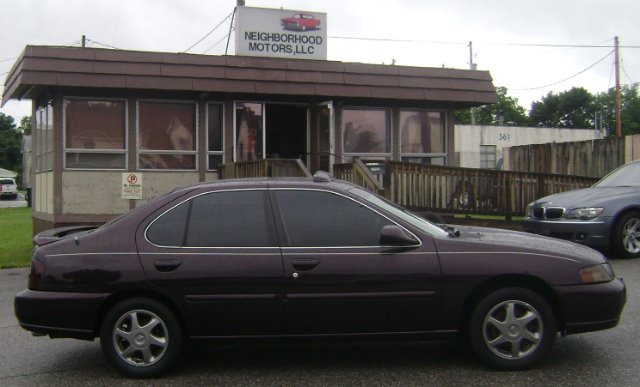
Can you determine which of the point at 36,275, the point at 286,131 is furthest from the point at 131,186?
the point at 36,275

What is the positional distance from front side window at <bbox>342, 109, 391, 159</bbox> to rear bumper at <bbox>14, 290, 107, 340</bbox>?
9.86m

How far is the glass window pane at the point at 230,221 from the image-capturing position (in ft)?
16.0

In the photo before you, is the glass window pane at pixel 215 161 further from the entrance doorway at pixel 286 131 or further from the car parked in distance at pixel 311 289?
the car parked in distance at pixel 311 289

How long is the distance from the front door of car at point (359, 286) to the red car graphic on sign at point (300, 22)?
399 inches

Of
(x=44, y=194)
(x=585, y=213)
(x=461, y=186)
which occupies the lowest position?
(x=585, y=213)

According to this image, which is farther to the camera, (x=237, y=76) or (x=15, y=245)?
(x=15, y=245)

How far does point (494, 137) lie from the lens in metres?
42.3

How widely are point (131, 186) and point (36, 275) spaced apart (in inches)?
318

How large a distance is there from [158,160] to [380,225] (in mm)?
9085

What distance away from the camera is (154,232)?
194 inches

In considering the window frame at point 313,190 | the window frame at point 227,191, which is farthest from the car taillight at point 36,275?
the window frame at point 313,190

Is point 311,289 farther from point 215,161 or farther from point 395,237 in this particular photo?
point 215,161

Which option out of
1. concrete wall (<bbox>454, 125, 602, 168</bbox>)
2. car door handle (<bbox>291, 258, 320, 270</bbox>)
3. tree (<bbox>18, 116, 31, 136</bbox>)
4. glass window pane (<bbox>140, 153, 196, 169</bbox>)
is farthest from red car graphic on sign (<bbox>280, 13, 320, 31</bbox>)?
tree (<bbox>18, 116, 31, 136</bbox>)

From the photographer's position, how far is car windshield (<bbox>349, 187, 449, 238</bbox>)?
5.02 m
